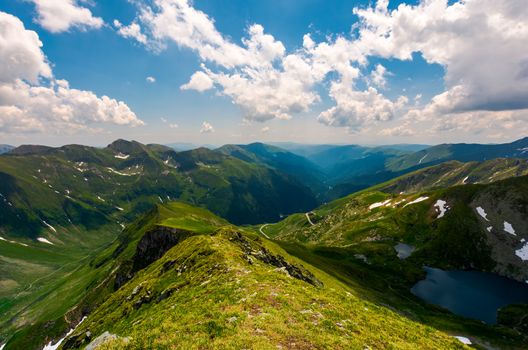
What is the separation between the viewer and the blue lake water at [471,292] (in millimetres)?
113637

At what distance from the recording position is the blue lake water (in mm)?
113637

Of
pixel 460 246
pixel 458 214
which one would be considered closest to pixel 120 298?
pixel 460 246

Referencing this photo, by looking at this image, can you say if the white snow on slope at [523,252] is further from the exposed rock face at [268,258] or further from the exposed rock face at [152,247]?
the exposed rock face at [152,247]

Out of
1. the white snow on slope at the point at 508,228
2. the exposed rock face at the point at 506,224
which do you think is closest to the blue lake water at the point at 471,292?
the exposed rock face at the point at 506,224

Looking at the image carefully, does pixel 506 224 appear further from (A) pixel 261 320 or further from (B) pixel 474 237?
(A) pixel 261 320

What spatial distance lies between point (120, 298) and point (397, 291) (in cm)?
10851

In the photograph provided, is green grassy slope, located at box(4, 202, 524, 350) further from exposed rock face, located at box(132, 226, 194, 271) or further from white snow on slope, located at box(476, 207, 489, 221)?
white snow on slope, located at box(476, 207, 489, 221)

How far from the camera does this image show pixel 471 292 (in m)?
130

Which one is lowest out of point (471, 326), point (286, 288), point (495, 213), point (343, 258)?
point (343, 258)

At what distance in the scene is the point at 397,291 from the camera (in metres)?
120

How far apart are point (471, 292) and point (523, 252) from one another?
171ft

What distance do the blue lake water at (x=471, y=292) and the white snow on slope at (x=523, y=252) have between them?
17774mm

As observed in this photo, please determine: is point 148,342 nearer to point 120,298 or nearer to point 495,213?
point 120,298

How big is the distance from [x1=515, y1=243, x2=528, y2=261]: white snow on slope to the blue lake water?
17.8 meters
